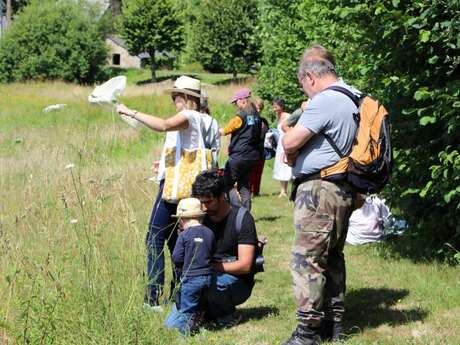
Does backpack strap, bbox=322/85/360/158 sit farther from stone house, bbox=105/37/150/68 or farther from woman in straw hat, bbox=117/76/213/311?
stone house, bbox=105/37/150/68

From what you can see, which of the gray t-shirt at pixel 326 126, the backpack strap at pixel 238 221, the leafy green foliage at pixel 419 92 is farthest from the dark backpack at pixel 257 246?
the leafy green foliage at pixel 419 92

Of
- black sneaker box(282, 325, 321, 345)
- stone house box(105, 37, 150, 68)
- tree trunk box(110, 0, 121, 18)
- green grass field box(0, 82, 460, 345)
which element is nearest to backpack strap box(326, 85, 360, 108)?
black sneaker box(282, 325, 321, 345)

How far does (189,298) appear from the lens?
531 cm

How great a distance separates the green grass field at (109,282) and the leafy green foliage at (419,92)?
568 mm

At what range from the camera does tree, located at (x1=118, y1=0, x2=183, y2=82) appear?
6578 cm

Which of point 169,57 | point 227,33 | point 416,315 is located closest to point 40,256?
point 416,315

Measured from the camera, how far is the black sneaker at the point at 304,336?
486 centimetres

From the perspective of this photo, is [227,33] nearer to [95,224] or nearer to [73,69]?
[73,69]

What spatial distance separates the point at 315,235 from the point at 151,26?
63470 millimetres

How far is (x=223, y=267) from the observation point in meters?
5.53

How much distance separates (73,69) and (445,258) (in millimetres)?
52411

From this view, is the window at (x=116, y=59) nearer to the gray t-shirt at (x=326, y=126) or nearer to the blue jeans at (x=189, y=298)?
the blue jeans at (x=189, y=298)

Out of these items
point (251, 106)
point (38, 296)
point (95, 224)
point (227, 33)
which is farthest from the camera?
point (227, 33)

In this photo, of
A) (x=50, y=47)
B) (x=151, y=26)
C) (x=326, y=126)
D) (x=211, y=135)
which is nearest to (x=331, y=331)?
(x=326, y=126)
